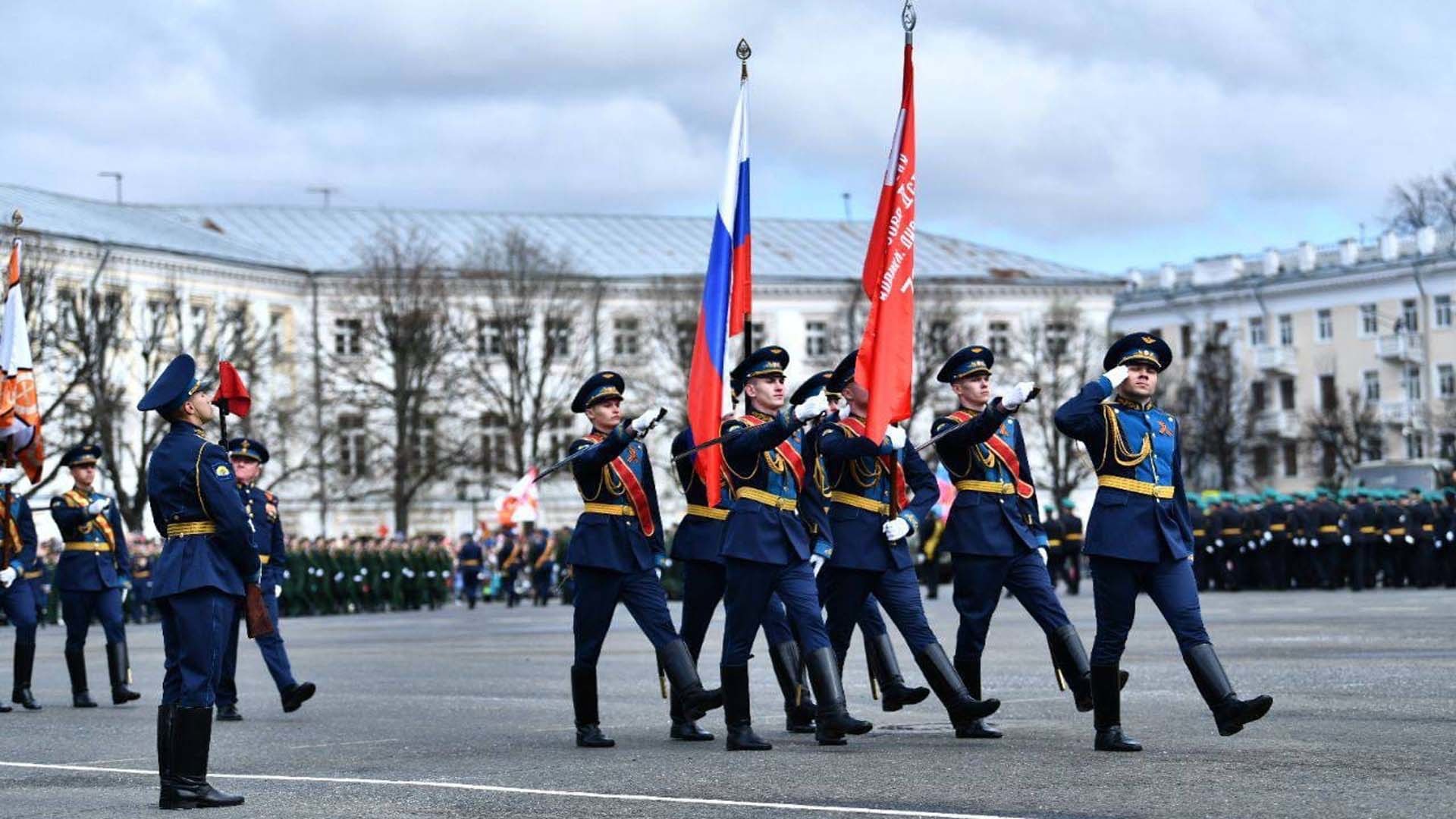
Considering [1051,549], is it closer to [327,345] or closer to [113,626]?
[113,626]

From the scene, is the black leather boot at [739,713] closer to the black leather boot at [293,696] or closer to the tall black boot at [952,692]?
the tall black boot at [952,692]

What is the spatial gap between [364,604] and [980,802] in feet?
126

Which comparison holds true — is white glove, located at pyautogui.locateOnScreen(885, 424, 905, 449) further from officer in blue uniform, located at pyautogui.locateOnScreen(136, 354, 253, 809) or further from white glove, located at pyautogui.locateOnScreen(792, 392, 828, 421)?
officer in blue uniform, located at pyautogui.locateOnScreen(136, 354, 253, 809)

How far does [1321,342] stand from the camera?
293 feet

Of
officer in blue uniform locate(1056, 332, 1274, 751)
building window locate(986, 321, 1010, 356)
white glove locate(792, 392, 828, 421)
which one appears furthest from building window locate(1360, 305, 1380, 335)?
white glove locate(792, 392, 828, 421)

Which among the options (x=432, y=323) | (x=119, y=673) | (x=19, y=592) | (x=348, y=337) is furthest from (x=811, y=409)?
(x=348, y=337)

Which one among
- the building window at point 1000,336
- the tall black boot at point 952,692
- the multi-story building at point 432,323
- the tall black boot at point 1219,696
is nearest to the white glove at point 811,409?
the tall black boot at point 952,692

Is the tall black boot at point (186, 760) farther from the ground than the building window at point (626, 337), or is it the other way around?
the building window at point (626, 337)

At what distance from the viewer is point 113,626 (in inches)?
706

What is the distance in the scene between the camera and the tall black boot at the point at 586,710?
12922 mm

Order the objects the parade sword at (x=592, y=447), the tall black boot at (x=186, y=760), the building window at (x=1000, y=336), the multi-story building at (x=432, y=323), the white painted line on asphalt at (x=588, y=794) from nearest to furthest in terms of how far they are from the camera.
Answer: the white painted line on asphalt at (x=588, y=794) → the tall black boot at (x=186, y=760) → the parade sword at (x=592, y=447) → the multi-story building at (x=432, y=323) → the building window at (x=1000, y=336)

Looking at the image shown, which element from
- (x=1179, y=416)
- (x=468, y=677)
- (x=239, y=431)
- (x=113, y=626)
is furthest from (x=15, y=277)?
(x=1179, y=416)

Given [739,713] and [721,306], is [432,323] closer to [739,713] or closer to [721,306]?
[721,306]

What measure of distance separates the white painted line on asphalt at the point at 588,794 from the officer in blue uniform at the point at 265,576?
3277mm
